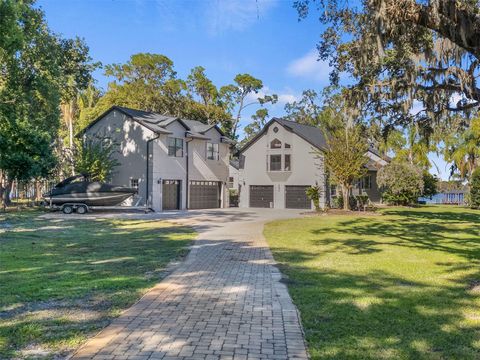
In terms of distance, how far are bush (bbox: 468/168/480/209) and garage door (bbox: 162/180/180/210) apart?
2374 centimetres

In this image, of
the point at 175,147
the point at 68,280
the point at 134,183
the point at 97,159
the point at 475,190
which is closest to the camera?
the point at 68,280

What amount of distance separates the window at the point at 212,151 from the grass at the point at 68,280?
2071cm

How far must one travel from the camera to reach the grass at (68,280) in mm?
4996

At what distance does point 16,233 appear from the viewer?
15.6 metres

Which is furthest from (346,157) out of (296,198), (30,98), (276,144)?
(30,98)

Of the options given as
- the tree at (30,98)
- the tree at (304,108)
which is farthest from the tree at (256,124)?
the tree at (30,98)

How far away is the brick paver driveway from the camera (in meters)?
4.51

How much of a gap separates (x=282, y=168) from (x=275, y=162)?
0.93 metres

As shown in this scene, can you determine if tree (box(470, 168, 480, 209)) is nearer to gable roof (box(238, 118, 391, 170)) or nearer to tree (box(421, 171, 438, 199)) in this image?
tree (box(421, 171, 438, 199))

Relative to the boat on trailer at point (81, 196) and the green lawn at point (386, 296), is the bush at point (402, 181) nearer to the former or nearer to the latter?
the boat on trailer at point (81, 196)

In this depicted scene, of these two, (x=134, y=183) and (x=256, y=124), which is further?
(x=256, y=124)

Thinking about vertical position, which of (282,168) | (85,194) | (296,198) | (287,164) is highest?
(287,164)

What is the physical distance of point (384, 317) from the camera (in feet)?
18.9

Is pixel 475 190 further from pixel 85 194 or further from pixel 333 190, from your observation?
pixel 85 194
